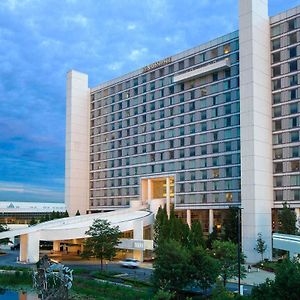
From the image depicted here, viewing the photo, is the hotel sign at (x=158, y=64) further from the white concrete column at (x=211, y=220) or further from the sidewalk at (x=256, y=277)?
the sidewalk at (x=256, y=277)

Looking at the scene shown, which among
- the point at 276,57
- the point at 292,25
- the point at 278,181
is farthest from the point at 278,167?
the point at 292,25

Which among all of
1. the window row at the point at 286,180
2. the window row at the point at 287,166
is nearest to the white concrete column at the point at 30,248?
the window row at the point at 286,180

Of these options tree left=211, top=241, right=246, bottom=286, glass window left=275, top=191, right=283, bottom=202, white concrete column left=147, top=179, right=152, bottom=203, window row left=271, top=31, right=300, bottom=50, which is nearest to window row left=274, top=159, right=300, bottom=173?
glass window left=275, top=191, right=283, bottom=202

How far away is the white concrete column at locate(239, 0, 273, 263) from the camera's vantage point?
82.4m

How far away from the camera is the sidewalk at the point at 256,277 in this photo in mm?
58366

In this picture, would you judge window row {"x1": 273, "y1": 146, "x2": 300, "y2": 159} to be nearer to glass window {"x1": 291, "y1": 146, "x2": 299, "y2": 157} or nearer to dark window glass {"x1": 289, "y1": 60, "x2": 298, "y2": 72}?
glass window {"x1": 291, "y1": 146, "x2": 299, "y2": 157}

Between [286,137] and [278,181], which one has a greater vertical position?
[286,137]

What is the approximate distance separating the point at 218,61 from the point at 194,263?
2379 inches

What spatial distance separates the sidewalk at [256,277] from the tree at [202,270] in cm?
1453

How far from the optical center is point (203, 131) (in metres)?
100

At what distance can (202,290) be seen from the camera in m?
47.9

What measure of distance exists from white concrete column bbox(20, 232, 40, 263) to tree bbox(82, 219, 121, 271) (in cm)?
1510

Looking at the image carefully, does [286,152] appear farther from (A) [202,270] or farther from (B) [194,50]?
(A) [202,270]

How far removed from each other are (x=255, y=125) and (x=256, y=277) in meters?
30.0
